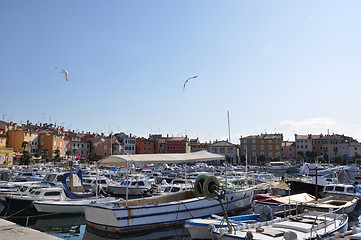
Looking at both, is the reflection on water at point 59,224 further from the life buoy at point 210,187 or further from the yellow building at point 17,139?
the yellow building at point 17,139

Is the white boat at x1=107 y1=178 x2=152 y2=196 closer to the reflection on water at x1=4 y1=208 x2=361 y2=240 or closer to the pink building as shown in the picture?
the reflection on water at x1=4 y1=208 x2=361 y2=240

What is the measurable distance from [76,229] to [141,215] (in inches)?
203

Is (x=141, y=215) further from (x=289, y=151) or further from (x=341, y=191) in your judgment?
(x=289, y=151)

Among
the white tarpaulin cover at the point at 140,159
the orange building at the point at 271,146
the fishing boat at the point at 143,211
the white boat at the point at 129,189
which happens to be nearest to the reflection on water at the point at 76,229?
the fishing boat at the point at 143,211

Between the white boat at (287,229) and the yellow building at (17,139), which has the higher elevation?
the yellow building at (17,139)

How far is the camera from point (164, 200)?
61.9 feet

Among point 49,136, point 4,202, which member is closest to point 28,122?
point 49,136

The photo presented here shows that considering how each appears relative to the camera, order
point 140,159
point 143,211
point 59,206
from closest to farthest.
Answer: point 143,211 → point 140,159 → point 59,206

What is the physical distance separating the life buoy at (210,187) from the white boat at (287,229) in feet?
4.52

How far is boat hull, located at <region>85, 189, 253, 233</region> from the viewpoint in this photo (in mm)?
15367

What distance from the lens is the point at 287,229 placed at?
488 inches

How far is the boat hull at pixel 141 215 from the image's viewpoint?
1537cm

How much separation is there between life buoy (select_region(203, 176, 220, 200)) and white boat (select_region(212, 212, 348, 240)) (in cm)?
138

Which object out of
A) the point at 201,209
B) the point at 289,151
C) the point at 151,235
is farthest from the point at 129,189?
the point at 289,151
